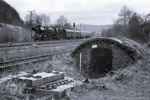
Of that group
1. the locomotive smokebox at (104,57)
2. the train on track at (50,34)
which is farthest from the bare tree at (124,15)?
the locomotive smokebox at (104,57)

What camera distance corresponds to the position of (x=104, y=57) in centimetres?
1736

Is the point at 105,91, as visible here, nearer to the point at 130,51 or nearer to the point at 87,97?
the point at 87,97

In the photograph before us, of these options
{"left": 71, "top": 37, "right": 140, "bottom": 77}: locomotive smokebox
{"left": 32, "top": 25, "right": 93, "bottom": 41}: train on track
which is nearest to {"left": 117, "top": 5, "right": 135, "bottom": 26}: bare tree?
{"left": 32, "top": 25, "right": 93, "bottom": 41}: train on track

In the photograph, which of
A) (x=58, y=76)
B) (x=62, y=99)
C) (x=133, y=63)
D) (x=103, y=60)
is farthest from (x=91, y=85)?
(x=133, y=63)

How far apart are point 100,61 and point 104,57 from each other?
17.5 inches

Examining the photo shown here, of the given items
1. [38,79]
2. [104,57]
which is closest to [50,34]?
[104,57]

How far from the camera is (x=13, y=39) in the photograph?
4584 centimetres

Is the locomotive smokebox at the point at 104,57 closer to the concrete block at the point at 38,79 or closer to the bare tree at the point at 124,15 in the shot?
the concrete block at the point at 38,79

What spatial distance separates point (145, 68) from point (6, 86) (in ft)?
35.9

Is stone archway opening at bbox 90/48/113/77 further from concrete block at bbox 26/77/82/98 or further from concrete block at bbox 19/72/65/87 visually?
concrete block at bbox 26/77/82/98

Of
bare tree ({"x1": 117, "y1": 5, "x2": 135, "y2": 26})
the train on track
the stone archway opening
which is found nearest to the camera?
the stone archway opening

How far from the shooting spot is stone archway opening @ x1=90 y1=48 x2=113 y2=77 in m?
17.3

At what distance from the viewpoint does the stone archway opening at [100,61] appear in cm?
1727

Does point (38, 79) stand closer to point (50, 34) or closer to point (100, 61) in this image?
point (100, 61)
